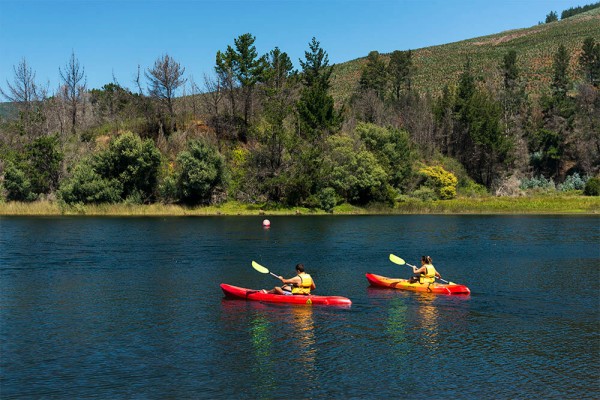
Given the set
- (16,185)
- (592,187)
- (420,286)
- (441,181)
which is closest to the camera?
(420,286)

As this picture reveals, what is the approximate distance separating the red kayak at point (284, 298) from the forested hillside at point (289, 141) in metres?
60.2

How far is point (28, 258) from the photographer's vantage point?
164 ft

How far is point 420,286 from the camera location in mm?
38594

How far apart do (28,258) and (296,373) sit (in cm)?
3456

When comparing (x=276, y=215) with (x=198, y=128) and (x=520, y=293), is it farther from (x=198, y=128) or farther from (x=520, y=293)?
(x=520, y=293)

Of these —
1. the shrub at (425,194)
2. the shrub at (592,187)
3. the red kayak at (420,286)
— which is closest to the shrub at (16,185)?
the shrub at (425,194)

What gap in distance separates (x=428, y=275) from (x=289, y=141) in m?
64.6

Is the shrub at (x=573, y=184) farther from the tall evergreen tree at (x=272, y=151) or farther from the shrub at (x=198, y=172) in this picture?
the shrub at (x=198, y=172)

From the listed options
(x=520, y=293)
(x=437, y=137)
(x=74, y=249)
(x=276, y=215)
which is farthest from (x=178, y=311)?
(x=437, y=137)

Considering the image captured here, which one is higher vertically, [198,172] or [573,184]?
[198,172]

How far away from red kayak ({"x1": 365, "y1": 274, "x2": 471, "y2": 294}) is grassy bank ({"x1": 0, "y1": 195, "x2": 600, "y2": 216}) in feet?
193

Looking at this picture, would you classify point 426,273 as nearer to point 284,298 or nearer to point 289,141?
point 284,298

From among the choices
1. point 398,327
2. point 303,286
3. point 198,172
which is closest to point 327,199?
point 198,172

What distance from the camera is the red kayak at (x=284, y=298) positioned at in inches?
1335
